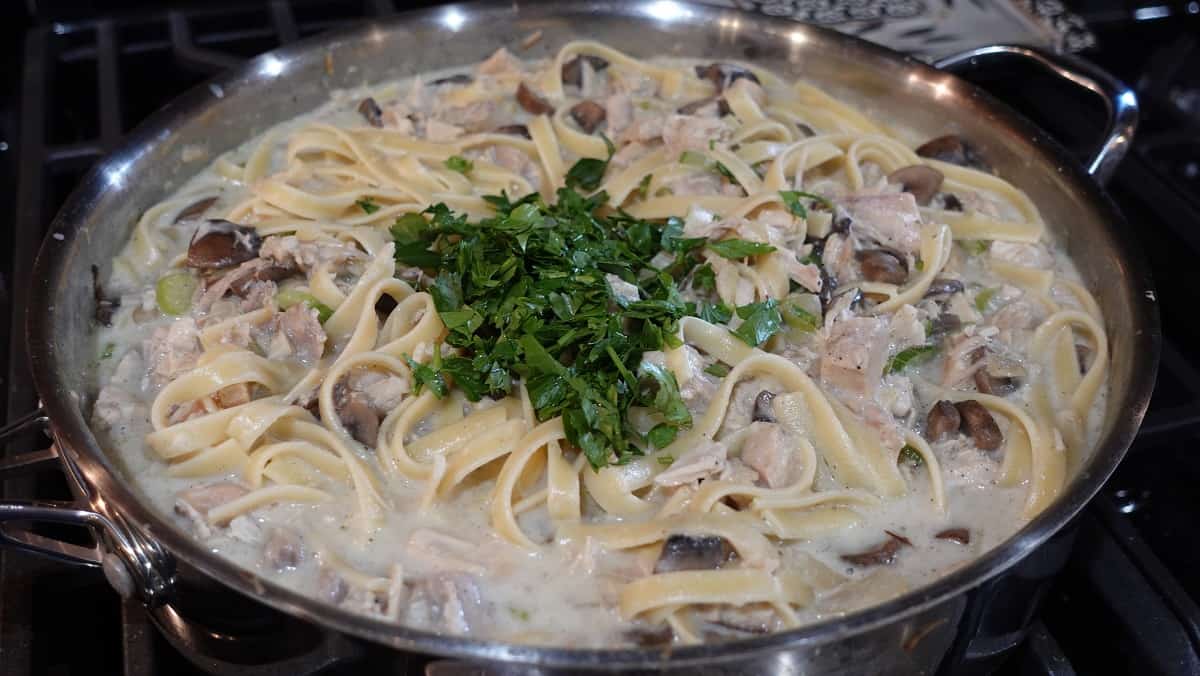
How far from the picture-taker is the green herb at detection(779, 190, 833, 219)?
447 cm

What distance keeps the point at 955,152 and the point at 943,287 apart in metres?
0.97

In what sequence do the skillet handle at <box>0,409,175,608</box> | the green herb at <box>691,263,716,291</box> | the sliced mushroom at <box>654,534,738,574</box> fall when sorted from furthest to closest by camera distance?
the green herb at <box>691,263,716,291</box> → the sliced mushroom at <box>654,534,738,574</box> → the skillet handle at <box>0,409,175,608</box>

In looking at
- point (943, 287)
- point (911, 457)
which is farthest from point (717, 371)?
point (943, 287)

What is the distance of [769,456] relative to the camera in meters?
3.56

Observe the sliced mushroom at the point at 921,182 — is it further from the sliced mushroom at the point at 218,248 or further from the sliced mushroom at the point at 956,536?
the sliced mushroom at the point at 218,248

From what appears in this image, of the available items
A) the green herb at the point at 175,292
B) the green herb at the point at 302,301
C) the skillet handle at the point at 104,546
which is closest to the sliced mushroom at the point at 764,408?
the green herb at the point at 302,301

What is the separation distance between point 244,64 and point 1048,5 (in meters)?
4.56

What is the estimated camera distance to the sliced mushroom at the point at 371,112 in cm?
527

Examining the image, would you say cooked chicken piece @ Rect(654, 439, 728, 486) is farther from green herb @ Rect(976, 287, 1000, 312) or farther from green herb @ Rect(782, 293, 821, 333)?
green herb @ Rect(976, 287, 1000, 312)

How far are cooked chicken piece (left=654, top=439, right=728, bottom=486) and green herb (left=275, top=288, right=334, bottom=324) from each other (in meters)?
1.47

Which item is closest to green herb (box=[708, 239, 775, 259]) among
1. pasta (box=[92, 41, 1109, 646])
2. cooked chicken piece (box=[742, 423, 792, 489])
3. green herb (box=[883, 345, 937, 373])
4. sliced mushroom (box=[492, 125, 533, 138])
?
pasta (box=[92, 41, 1109, 646])

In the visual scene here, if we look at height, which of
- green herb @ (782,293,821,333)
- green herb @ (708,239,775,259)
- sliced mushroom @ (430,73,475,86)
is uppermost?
sliced mushroom @ (430,73,475,86)

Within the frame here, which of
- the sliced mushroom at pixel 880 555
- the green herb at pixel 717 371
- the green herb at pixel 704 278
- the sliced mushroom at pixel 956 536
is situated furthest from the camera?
the green herb at pixel 704 278

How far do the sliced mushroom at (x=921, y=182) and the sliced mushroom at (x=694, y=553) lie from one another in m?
2.24
